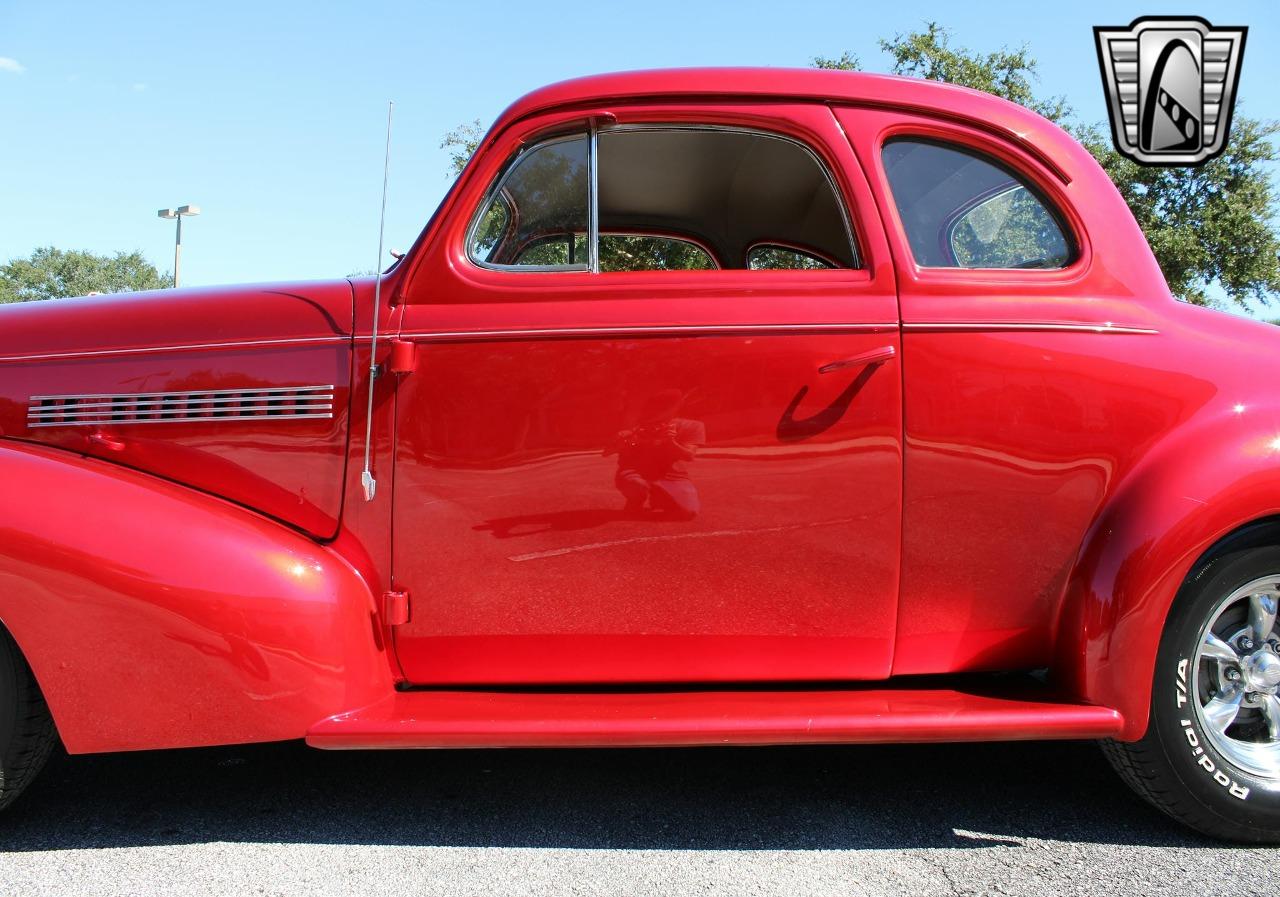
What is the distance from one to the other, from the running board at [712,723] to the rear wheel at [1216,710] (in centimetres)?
21

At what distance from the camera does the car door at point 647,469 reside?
8.23 ft

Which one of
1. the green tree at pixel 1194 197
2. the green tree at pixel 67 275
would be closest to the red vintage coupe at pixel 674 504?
the green tree at pixel 1194 197

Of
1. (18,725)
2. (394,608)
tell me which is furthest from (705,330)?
(18,725)

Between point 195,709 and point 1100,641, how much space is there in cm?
224

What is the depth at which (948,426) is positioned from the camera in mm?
2523

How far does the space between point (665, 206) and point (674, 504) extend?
1.15 metres

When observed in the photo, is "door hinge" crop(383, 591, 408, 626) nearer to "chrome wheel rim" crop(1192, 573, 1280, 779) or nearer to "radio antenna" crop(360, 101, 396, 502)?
"radio antenna" crop(360, 101, 396, 502)

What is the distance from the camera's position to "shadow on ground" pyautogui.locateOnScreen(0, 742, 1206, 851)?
2.61m

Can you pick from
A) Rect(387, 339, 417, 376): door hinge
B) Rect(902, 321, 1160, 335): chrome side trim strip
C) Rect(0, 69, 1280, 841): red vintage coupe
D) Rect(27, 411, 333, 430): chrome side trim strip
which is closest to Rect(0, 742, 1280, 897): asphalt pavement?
Rect(0, 69, 1280, 841): red vintage coupe

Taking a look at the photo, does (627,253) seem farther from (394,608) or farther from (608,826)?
(608,826)

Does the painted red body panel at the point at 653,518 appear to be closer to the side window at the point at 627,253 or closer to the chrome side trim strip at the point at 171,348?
the chrome side trim strip at the point at 171,348

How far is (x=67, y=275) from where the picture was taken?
39.3 meters

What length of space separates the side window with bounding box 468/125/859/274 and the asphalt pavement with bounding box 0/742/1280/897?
1.52 m

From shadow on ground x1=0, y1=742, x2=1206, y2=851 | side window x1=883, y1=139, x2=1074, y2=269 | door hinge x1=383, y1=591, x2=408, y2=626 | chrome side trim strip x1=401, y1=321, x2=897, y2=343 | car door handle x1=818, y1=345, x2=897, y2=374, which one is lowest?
shadow on ground x1=0, y1=742, x2=1206, y2=851
